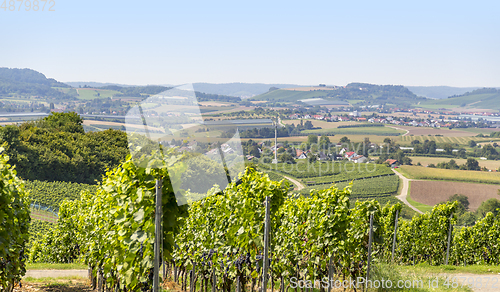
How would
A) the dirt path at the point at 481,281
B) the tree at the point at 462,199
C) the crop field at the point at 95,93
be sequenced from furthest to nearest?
the tree at the point at 462,199
the crop field at the point at 95,93
the dirt path at the point at 481,281

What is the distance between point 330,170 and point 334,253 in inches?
2440

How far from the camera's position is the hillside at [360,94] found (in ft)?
454

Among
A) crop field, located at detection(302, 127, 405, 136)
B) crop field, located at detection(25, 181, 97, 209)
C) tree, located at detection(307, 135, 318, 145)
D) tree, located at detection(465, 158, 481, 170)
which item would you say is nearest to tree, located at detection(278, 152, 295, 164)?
tree, located at detection(307, 135, 318, 145)

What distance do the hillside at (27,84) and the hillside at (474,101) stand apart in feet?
454

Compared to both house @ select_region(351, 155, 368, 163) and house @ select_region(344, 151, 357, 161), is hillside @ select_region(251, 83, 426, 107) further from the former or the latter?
house @ select_region(351, 155, 368, 163)

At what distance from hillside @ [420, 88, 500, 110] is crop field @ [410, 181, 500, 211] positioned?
109m

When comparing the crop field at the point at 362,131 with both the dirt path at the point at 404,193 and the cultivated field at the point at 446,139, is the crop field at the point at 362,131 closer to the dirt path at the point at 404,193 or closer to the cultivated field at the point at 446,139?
the cultivated field at the point at 446,139

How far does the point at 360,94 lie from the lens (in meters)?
152

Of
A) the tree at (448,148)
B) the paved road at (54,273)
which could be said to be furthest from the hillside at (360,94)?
the paved road at (54,273)

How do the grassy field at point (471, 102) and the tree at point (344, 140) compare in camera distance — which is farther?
the grassy field at point (471, 102)

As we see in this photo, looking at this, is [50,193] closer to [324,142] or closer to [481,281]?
[481,281]

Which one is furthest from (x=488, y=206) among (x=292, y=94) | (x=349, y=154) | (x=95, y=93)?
(x=292, y=94)

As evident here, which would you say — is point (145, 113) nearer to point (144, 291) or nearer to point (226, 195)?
point (144, 291)

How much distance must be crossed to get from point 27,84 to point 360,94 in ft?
391
